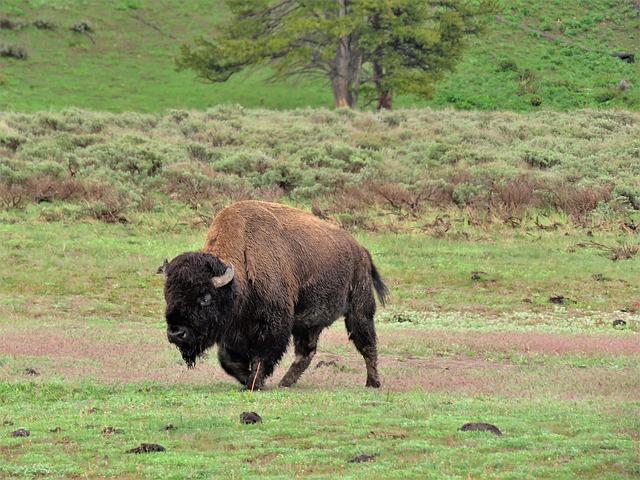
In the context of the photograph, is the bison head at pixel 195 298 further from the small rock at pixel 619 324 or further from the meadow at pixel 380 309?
the small rock at pixel 619 324

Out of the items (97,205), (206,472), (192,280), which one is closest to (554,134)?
(97,205)

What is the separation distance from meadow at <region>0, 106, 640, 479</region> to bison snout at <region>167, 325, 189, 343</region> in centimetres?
63

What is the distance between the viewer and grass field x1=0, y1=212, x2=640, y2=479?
28.8 ft

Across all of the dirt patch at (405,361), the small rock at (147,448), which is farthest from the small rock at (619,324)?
the small rock at (147,448)

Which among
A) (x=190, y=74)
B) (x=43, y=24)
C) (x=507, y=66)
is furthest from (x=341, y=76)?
(x=43, y=24)

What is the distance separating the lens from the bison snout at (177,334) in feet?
37.2

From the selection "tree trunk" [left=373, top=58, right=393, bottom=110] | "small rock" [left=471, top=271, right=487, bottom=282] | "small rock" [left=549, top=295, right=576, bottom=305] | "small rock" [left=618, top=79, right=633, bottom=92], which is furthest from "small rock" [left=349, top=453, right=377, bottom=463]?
"small rock" [left=618, top=79, right=633, bottom=92]

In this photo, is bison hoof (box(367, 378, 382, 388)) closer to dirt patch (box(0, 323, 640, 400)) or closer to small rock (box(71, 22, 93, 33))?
dirt patch (box(0, 323, 640, 400))

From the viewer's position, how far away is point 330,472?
8438 millimetres

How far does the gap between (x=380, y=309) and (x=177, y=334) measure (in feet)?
35.0

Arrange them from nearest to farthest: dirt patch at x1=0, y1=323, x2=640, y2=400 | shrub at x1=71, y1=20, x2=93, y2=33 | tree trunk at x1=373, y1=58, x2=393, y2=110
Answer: dirt patch at x1=0, y1=323, x2=640, y2=400, tree trunk at x1=373, y1=58, x2=393, y2=110, shrub at x1=71, y1=20, x2=93, y2=33

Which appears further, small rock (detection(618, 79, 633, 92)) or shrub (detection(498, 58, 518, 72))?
shrub (detection(498, 58, 518, 72))

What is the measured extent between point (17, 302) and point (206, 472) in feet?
42.5

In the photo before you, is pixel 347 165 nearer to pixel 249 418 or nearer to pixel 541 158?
pixel 541 158
